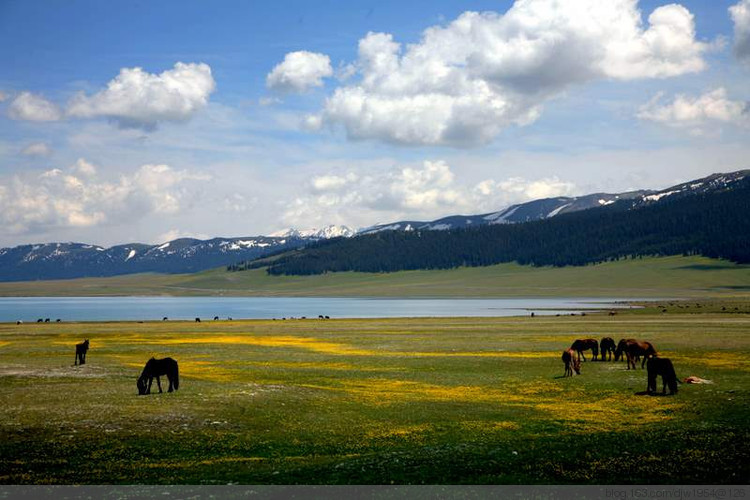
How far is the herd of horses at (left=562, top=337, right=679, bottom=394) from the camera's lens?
94.8 feet

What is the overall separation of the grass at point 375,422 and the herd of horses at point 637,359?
0.90m

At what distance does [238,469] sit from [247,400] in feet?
32.2

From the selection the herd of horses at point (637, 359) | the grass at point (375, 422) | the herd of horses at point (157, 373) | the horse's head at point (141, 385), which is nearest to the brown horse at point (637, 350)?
the herd of horses at point (637, 359)

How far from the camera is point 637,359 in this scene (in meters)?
42.3

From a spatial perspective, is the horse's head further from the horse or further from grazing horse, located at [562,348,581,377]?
grazing horse, located at [562,348,581,377]

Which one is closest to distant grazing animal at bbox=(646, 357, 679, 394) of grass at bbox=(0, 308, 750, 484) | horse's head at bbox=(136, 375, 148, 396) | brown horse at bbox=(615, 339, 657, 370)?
grass at bbox=(0, 308, 750, 484)

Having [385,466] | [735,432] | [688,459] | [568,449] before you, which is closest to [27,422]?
[385,466]

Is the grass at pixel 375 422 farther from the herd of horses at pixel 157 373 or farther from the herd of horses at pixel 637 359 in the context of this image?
the herd of horses at pixel 637 359

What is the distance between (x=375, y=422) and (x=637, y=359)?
2527 cm

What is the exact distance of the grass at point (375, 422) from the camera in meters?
17.2

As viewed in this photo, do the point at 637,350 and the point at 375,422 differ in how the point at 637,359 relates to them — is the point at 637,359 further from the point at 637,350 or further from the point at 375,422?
the point at 375,422

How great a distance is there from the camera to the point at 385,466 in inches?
691

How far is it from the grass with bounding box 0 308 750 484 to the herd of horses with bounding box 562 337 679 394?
90cm

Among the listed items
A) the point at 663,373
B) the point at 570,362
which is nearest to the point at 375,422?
the point at 663,373
